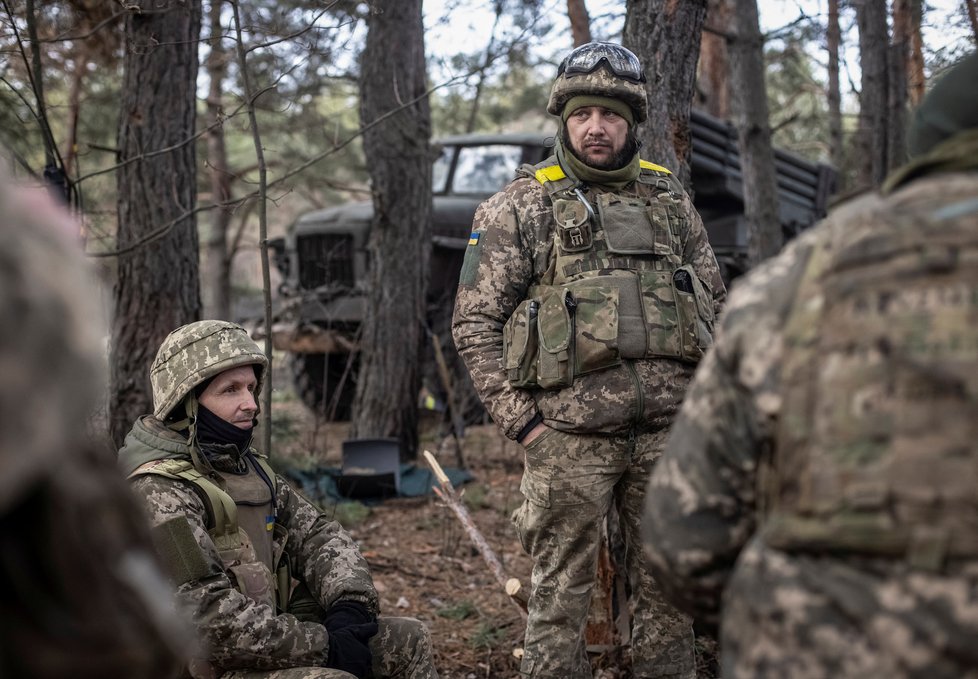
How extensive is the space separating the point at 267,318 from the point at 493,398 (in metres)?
1.39

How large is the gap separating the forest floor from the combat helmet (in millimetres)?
2064

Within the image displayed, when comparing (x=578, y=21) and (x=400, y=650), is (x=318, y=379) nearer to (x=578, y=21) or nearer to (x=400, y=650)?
(x=578, y=21)

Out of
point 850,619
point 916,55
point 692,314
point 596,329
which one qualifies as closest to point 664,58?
point 692,314

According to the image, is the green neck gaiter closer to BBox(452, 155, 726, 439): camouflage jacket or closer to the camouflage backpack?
BBox(452, 155, 726, 439): camouflage jacket

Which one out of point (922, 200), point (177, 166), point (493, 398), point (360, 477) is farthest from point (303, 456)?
point (922, 200)

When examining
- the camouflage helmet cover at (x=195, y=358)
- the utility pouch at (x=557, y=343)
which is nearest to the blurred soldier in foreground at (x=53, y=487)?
the camouflage helmet cover at (x=195, y=358)

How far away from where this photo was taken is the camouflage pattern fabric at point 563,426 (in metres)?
3.45

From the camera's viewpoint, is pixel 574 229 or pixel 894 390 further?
pixel 574 229

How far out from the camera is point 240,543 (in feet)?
10.3

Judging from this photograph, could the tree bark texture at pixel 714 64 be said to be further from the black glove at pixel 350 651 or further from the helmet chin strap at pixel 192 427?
the black glove at pixel 350 651

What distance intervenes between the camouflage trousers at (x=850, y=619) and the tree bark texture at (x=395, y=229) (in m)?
6.42

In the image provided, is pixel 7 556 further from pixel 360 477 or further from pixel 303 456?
pixel 303 456

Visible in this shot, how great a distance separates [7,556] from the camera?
1188 mm

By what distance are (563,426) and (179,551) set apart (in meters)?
1.27
